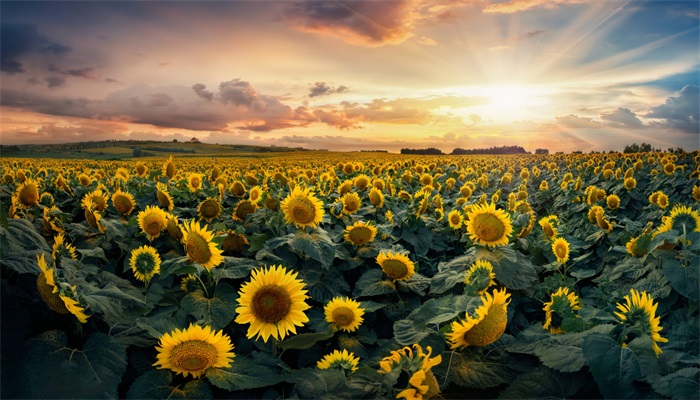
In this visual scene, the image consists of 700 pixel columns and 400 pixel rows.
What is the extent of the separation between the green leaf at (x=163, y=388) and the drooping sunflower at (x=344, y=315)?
1.29m

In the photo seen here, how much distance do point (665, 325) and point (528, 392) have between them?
1.92m

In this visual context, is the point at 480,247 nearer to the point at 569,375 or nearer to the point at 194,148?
the point at 569,375

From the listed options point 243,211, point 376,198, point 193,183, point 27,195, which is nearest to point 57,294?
point 243,211

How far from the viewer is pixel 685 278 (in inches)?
139

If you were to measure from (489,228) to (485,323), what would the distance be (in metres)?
1.82

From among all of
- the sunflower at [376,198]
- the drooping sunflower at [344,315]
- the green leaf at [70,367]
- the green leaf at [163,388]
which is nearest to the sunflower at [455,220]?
the sunflower at [376,198]

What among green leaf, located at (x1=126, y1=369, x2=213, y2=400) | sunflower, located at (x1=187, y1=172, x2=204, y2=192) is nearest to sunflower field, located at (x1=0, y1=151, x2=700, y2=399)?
green leaf, located at (x1=126, y1=369, x2=213, y2=400)

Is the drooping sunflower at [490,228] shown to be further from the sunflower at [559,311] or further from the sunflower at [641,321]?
the sunflower at [641,321]

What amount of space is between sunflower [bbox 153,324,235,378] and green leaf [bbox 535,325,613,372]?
1.76 meters

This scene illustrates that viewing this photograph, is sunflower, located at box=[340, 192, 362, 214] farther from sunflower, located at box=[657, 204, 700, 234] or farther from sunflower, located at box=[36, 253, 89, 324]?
Answer: sunflower, located at box=[36, 253, 89, 324]

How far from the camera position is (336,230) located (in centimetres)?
564

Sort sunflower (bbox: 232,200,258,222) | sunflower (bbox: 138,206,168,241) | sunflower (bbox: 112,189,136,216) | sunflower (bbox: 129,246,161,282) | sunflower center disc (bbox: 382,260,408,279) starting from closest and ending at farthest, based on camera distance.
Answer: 1. sunflower (bbox: 129,246,161,282)
2. sunflower center disc (bbox: 382,260,408,279)
3. sunflower (bbox: 138,206,168,241)
4. sunflower (bbox: 112,189,136,216)
5. sunflower (bbox: 232,200,258,222)

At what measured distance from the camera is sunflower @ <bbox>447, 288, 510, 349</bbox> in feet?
8.45

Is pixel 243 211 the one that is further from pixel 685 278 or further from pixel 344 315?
pixel 685 278
